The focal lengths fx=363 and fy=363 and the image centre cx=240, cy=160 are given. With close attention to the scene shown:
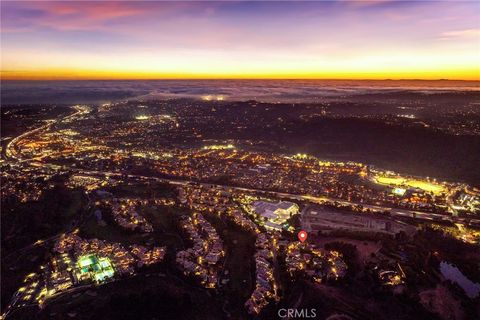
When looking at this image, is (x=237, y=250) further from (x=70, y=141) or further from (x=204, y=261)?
(x=70, y=141)

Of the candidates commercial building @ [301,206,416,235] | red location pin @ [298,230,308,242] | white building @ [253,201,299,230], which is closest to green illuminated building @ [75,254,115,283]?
white building @ [253,201,299,230]

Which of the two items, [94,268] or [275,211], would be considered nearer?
[94,268]

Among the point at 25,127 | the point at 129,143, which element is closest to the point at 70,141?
the point at 129,143

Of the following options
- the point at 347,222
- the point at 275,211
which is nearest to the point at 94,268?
the point at 275,211

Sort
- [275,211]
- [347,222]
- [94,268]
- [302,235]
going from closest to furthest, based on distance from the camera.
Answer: [94,268] → [302,235] → [347,222] → [275,211]

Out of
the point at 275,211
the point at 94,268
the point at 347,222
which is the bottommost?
the point at 94,268

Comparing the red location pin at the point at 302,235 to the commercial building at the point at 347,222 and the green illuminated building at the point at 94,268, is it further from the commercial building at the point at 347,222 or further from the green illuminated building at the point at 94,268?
the green illuminated building at the point at 94,268

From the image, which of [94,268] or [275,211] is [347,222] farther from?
[94,268]

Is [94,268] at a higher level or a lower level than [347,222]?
lower

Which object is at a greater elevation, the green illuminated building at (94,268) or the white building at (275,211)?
the white building at (275,211)

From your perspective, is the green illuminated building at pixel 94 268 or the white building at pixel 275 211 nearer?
the green illuminated building at pixel 94 268

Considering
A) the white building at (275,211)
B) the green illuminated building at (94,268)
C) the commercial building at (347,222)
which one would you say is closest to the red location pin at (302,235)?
the commercial building at (347,222)

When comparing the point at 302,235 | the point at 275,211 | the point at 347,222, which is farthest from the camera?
the point at 275,211
